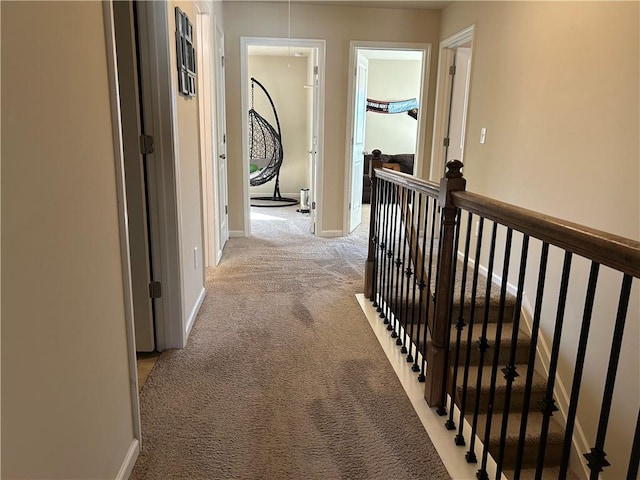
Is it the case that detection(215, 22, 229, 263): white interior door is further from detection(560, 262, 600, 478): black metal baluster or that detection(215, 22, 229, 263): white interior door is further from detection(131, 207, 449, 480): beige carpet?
detection(560, 262, 600, 478): black metal baluster

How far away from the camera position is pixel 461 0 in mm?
4172

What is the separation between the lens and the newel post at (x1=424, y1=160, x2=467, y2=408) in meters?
1.79

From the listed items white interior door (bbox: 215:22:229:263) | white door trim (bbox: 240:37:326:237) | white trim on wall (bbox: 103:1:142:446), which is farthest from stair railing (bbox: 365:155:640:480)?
white interior door (bbox: 215:22:229:263)

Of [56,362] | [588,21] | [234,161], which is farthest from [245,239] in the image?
[56,362]

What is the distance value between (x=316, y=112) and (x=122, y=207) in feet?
11.8

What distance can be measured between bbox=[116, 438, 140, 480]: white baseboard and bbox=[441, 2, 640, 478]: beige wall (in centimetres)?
232

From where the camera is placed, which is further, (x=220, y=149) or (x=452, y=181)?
(x=220, y=149)

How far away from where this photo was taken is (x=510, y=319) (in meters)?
3.44

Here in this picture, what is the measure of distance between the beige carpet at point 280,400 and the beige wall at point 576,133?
4.10 feet

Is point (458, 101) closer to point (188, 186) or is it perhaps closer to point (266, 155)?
point (188, 186)

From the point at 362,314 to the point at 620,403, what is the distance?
147 cm

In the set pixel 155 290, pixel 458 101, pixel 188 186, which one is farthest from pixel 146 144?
pixel 458 101

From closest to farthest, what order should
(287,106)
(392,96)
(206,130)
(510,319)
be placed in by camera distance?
1. (510,319)
2. (206,130)
3. (287,106)
4. (392,96)

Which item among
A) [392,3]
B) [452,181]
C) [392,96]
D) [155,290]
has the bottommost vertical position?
[155,290]
